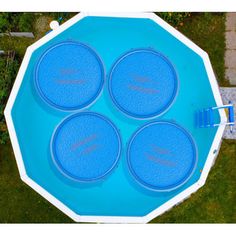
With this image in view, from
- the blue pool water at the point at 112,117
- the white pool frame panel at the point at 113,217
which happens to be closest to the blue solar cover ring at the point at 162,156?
the blue pool water at the point at 112,117

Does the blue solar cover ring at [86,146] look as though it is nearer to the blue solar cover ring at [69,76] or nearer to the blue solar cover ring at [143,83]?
the blue solar cover ring at [69,76]

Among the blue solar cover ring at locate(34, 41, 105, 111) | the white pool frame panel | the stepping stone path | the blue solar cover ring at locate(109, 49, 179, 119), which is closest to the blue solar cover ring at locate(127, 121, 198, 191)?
the white pool frame panel

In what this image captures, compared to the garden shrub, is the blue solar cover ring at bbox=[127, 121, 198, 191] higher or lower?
lower

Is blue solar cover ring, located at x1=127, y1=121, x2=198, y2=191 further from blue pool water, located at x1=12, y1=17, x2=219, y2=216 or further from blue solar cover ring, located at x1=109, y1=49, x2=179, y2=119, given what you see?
blue solar cover ring, located at x1=109, y1=49, x2=179, y2=119

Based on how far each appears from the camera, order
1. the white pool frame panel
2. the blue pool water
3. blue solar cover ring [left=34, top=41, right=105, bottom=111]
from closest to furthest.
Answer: the white pool frame panel, the blue pool water, blue solar cover ring [left=34, top=41, right=105, bottom=111]

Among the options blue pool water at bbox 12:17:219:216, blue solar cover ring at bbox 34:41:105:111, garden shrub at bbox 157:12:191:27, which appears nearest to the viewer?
blue pool water at bbox 12:17:219:216

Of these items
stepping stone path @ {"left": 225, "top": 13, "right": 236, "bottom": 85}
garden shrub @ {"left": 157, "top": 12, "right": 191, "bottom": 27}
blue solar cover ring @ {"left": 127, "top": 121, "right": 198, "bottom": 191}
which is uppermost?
garden shrub @ {"left": 157, "top": 12, "right": 191, "bottom": 27}
